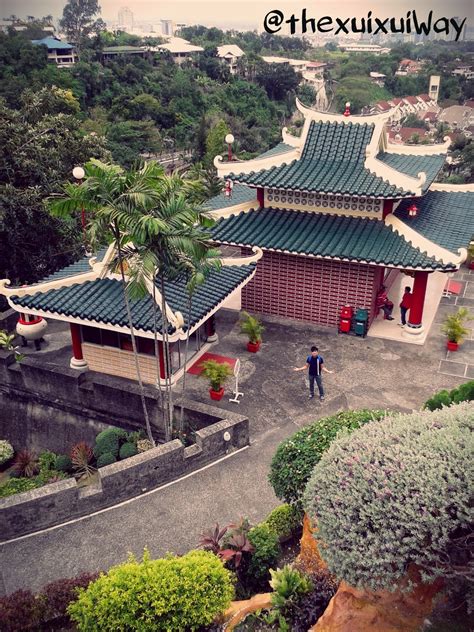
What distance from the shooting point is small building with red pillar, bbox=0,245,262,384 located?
1505 cm

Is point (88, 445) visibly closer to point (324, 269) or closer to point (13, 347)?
point (13, 347)

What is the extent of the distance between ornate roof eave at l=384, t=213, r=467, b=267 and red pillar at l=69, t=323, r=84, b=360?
32.2 feet

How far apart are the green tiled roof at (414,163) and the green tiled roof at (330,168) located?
75.7 inches

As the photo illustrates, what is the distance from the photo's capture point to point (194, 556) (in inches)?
370

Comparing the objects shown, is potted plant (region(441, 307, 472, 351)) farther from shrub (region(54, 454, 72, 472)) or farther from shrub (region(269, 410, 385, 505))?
shrub (region(54, 454, 72, 472))

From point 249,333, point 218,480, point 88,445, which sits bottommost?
point 88,445

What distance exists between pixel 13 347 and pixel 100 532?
856 cm

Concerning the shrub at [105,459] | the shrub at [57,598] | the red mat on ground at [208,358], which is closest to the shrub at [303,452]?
the shrub at [57,598]

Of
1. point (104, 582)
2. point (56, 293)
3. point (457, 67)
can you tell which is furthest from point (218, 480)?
point (457, 67)

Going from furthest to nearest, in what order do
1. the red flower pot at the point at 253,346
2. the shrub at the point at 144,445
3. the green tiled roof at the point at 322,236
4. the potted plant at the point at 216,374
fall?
the red flower pot at the point at 253,346, the green tiled roof at the point at 322,236, the potted plant at the point at 216,374, the shrub at the point at 144,445

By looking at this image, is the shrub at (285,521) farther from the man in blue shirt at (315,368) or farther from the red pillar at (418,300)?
the red pillar at (418,300)

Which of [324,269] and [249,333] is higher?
[324,269]

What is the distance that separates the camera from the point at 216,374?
15.6 meters

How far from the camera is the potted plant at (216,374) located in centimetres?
1558
